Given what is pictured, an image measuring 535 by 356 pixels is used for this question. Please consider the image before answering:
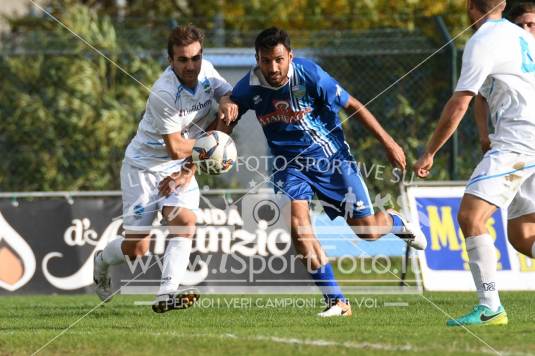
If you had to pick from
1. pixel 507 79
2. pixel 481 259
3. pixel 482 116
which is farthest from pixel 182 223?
pixel 507 79

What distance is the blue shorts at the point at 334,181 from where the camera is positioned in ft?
28.8

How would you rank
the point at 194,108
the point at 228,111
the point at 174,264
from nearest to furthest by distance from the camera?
the point at 228,111, the point at 174,264, the point at 194,108

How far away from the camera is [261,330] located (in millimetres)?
7344

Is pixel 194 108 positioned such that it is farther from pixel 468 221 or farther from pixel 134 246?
pixel 468 221

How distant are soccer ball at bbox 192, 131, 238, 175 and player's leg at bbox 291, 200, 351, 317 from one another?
2.16ft

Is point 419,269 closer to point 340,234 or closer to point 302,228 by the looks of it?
point 340,234

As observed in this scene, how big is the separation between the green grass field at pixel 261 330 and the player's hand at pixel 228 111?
1598mm

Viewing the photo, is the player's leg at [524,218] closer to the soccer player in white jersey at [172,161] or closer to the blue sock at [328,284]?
the blue sock at [328,284]

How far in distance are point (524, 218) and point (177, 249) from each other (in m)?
2.92

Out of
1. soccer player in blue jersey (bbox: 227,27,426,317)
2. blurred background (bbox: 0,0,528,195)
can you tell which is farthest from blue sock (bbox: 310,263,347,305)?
blurred background (bbox: 0,0,528,195)

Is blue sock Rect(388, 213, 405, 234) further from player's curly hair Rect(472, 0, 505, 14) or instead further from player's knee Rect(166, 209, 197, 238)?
player's curly hair Rect(472, 0, 505, 14)

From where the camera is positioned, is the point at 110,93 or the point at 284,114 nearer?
the point at 284,114

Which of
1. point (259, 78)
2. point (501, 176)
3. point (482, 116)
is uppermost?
point (259, 78)

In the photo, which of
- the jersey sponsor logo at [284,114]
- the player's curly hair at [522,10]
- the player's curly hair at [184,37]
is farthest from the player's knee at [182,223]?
the player's curly hair at [522,10]
